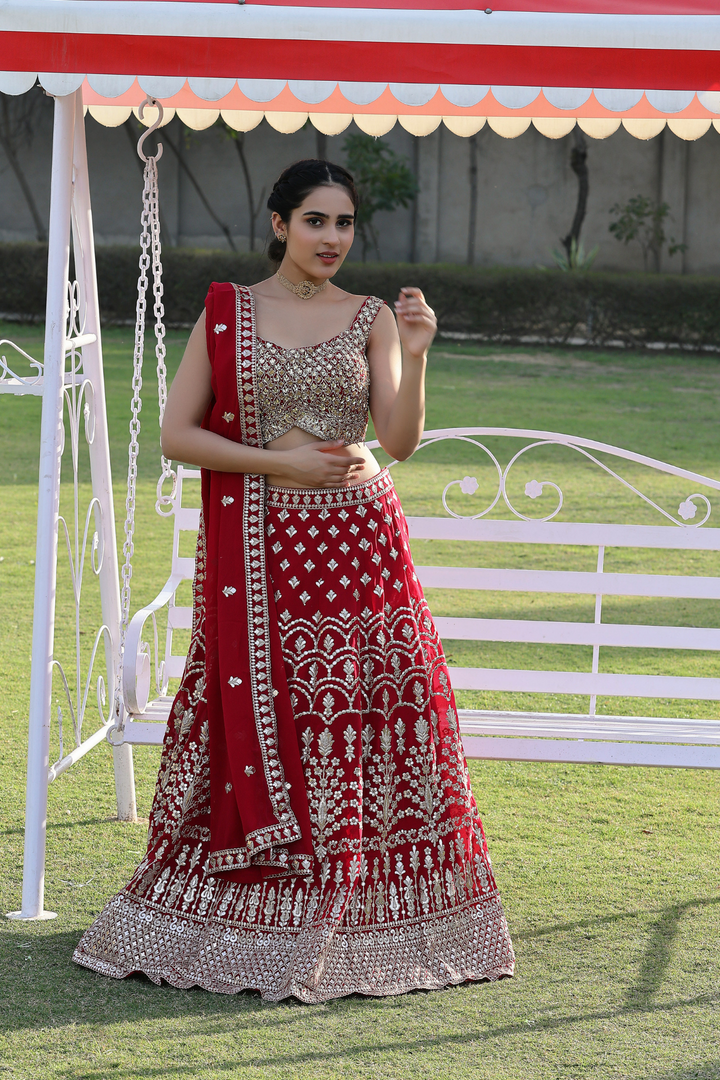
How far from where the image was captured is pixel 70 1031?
271 cm

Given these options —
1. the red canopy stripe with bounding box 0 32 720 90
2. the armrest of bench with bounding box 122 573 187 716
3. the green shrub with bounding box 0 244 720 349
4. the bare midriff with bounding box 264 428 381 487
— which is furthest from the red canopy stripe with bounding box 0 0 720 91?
the green shrub with bounding box 0 244 720 349

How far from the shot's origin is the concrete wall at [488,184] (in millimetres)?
18844

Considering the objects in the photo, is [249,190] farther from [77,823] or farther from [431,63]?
[431,63]

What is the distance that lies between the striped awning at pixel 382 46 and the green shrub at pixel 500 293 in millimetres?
13633

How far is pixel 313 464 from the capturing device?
9.84 ft

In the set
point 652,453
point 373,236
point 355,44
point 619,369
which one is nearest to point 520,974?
point 355,44

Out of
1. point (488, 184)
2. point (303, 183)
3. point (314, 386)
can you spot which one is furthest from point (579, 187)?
point (314, 386)

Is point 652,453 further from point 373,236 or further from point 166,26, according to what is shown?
point 373,236

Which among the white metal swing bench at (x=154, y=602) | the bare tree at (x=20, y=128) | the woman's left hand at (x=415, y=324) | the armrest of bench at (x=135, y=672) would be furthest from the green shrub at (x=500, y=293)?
the woman's left hand at (x=415, y=324)

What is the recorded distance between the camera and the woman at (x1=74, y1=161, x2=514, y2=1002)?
2.99 meters

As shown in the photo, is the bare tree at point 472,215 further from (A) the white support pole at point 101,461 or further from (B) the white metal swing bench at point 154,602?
(A) the white support pole at point 101,461

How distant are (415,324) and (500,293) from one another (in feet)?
47.1

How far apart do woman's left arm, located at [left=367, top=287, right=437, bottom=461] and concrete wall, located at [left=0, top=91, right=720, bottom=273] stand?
1622 centimetres

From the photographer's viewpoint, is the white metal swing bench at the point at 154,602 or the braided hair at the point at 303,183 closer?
the braided hair at the point at 303,183
